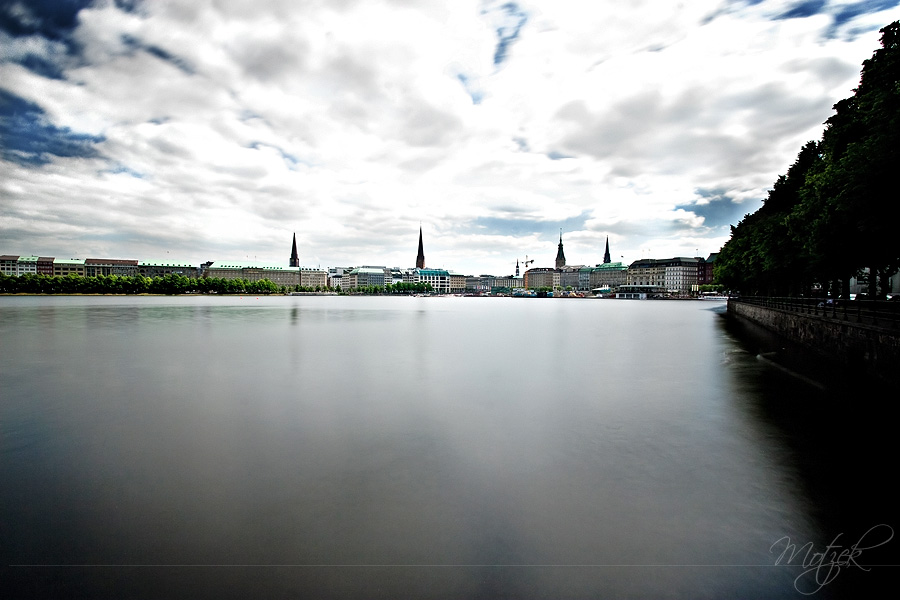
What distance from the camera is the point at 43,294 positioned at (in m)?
137

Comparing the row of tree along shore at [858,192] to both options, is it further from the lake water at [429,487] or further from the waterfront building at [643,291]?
the waterfront building at [643,291]

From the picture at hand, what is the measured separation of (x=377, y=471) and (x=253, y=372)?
11.0m

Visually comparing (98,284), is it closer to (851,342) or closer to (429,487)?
(429,487)

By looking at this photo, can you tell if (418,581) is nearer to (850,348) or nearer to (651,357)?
(850,348)

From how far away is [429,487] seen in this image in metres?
7.01

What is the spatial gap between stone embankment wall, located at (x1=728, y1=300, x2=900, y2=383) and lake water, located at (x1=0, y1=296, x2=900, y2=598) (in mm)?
1876

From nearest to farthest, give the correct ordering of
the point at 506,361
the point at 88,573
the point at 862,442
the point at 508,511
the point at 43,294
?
1. the point at 88,573
2. the point at 508,511
3. the point at 862,442
4. the point at 506,361
5. the point at 43,294

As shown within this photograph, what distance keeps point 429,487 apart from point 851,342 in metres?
17.2

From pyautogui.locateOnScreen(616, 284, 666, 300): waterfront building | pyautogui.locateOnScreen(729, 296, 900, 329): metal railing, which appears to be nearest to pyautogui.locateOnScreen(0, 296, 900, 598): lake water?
pyautogui.locateOnScreen(729, 296, 900, 329): metal railing

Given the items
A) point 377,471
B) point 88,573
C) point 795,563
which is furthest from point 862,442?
point 88,573

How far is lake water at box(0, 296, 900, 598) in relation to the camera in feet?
15.9

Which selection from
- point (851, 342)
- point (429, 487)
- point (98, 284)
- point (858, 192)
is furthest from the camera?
point (98, 284)

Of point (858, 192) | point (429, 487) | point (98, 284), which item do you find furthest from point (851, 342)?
point (98, 284)

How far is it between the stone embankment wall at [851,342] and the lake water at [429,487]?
6.15ft
